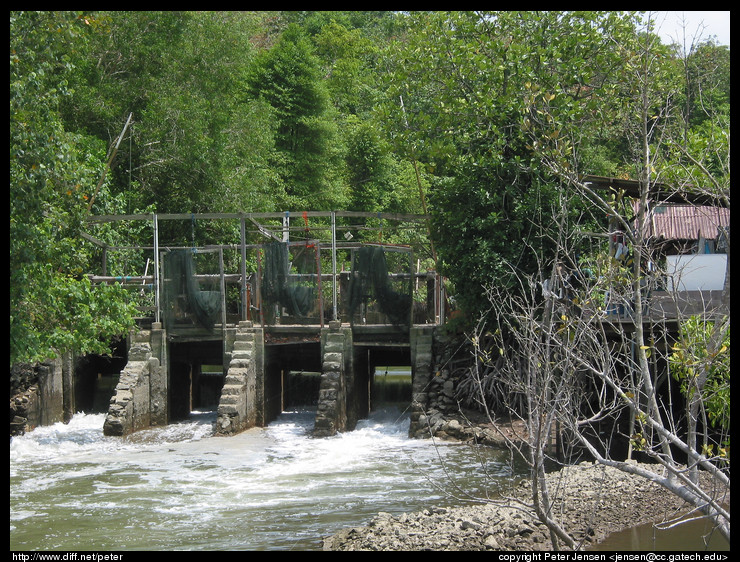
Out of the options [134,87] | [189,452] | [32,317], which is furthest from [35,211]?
[134,87]

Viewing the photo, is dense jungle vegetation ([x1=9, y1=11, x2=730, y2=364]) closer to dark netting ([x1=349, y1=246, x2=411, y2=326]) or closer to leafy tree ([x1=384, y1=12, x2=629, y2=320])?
leafy tree ([x1=384, y1=12, x2=629, y2=320])

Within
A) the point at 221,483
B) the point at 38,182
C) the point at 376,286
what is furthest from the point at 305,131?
the point at 38,182

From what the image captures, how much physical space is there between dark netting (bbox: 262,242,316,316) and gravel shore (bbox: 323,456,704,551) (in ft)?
27.9

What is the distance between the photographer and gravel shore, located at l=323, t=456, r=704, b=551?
31.5ft

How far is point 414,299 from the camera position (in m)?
19.5

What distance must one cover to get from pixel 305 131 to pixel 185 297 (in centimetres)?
1409

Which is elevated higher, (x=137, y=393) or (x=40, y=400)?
(x=137, y=393)

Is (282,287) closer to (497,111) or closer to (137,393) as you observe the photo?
(137,393)

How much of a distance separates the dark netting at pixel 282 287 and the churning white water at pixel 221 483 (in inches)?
105

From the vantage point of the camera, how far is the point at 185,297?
19.4 metres

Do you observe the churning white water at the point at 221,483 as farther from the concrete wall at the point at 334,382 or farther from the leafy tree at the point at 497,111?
the leafy tree at the point at 497,111

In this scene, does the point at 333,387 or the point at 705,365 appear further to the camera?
the point at 333,387

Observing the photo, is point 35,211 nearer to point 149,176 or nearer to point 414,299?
point 414,299

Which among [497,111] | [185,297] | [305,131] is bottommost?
[185,297]
